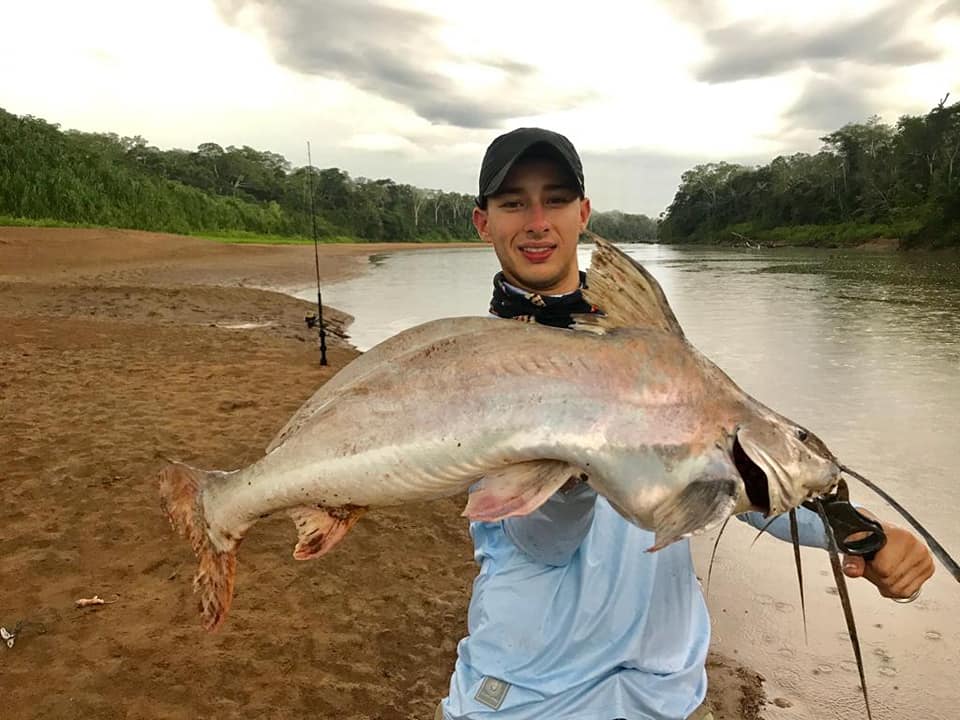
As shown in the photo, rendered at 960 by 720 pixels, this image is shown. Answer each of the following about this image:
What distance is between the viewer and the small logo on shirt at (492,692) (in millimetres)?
1696

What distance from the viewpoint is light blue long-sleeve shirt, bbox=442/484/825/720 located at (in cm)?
167

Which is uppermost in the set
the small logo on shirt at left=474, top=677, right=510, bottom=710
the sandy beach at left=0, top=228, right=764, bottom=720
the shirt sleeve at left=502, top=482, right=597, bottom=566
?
the shirt sleeve at left=502, top=482, right=597, bottom=566

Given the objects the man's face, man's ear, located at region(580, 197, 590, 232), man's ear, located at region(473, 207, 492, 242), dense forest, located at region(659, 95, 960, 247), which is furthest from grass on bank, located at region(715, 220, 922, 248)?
the man's face

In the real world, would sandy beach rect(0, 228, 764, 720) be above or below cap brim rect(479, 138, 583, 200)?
below

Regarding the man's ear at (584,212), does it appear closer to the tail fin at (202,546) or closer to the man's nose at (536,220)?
the man's nose at (536,220)

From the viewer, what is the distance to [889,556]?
1.56m

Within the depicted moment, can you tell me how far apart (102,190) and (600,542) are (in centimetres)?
4595

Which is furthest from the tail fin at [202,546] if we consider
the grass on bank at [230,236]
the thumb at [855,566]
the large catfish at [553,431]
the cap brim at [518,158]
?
the grass on bank at [230,236]

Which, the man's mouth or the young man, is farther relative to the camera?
the man's mouth

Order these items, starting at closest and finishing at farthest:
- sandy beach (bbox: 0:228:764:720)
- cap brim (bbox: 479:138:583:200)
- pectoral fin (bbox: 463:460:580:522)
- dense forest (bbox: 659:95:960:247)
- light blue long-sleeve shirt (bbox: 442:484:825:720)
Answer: pectoral fin (bbox: 463:460:580:522), light blue long-sleeve shirt (bbox: 442:484:825:720), cap brim (bbox: 479:138:583:200), sandy beach (bbox: 0:228:764:720), dense forest (bbox: 659:95:960:247)

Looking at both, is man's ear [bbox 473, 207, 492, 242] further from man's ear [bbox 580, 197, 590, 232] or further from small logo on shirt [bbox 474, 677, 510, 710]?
small logo on shirt [bbox 474, 677, 510, 710]

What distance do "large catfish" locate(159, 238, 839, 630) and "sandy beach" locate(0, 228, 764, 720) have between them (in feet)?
5.97

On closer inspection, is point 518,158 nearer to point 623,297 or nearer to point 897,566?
point 623,297

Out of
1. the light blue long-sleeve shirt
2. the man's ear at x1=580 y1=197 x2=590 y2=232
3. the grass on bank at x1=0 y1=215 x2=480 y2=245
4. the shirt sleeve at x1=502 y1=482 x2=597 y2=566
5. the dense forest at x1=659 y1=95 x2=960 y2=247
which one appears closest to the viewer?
the shirt sleeve at x1=502 y1=482 x2=597 y2=566
